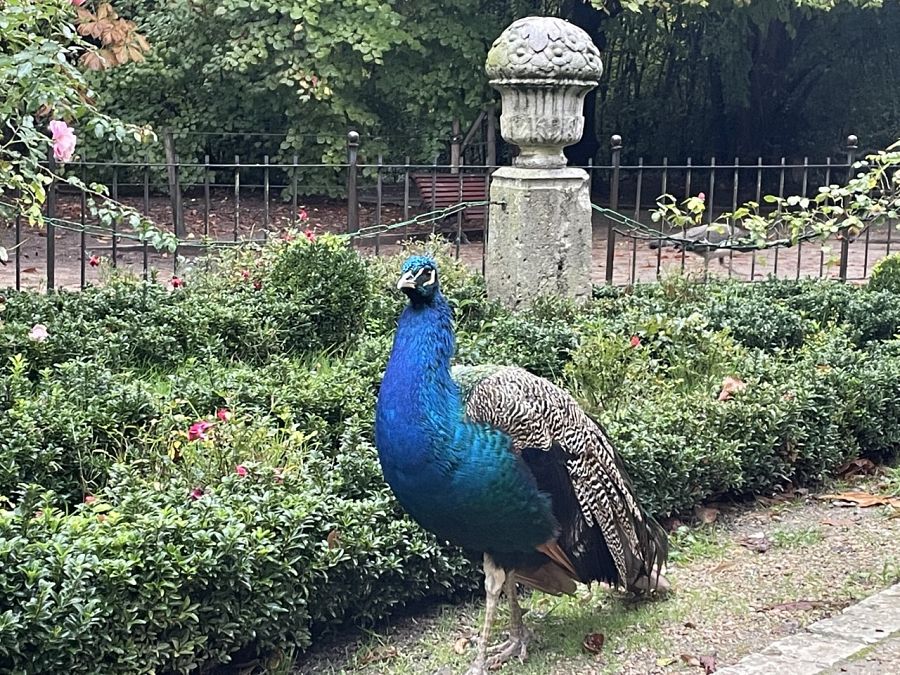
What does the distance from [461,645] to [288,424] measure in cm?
153

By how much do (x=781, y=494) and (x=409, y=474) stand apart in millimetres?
2937

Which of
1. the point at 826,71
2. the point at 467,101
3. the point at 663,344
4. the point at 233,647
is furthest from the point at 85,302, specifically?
the point at 826,71

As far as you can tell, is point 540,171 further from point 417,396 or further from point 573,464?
point 417,396

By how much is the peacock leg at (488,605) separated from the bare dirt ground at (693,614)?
0.56 feet

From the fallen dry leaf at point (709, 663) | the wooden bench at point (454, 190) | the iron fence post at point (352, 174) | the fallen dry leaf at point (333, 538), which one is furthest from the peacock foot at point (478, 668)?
the wooden bench at point (454, 190)

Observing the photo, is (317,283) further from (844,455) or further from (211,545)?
(211,545)

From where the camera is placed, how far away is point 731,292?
8.91 metres

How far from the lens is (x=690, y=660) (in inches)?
161

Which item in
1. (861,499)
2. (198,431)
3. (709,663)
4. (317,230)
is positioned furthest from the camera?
(317,230)

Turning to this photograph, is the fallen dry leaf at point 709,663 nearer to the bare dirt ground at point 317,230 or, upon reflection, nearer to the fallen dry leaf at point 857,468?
the fallen dry leaf at point 857,468

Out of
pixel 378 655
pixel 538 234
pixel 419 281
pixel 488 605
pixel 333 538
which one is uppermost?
pixel 419 281

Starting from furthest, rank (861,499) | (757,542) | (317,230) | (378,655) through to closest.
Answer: (317,230)
(861,499)
(757,542)
(378,655)

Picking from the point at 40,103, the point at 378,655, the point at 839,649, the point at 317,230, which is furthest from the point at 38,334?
the point at 317,230

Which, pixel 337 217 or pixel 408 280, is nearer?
pixel 408 280
